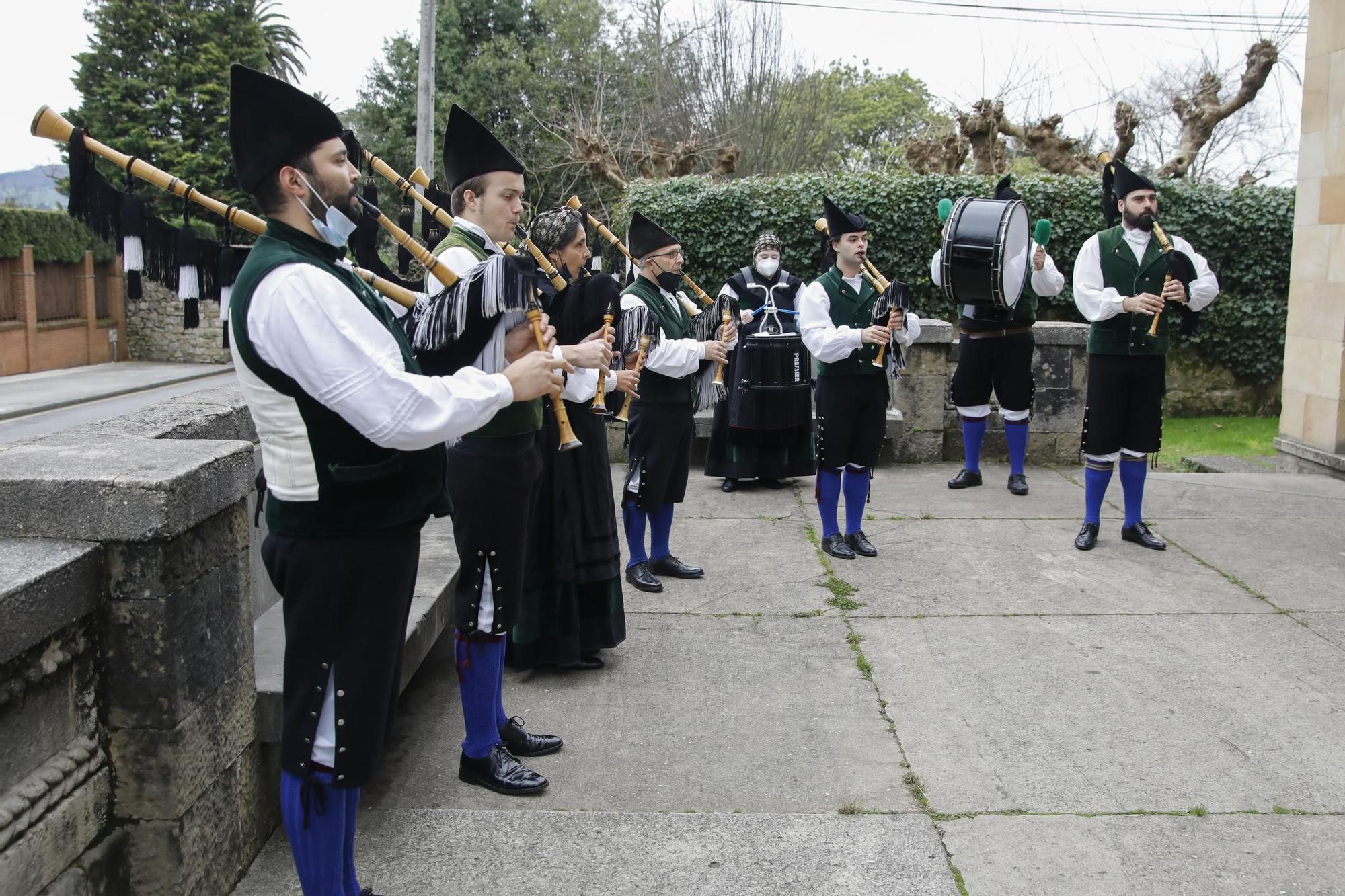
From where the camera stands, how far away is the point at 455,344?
9.80 feet

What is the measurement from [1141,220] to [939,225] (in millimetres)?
5496

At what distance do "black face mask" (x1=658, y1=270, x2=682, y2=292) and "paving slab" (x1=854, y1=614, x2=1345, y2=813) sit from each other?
1777mm

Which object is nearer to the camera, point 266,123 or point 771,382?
point 266,123

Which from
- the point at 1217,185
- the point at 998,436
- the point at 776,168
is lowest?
the point at 998,436

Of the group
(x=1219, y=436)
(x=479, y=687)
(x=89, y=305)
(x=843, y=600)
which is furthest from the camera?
(x=89, y=305)

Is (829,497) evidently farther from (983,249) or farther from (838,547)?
(983,249)

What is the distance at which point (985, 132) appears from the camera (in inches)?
580

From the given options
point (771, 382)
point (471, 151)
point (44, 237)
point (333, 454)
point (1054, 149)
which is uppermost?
point (1054, 149)

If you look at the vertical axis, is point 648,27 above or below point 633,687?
above

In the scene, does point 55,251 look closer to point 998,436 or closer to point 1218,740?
point 998,436

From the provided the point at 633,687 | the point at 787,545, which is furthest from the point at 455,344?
the point at 787,545

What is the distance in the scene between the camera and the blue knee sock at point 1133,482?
6340 mm

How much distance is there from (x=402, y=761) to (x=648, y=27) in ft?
78.4

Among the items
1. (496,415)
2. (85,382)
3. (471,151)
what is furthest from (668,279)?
(85,382)
